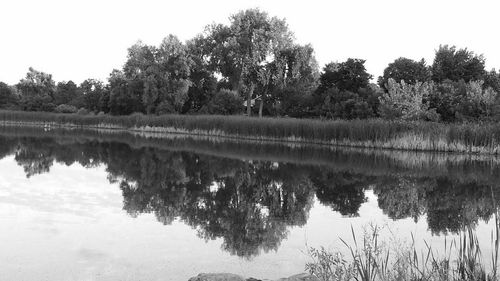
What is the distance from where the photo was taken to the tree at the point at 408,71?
40.2 metres

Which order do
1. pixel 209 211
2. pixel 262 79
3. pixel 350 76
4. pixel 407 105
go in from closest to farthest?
Answer: pixel 209 211
pixel 407 105
pixel 350 76
pixel 262 79

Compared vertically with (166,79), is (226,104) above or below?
below

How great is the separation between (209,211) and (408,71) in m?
35.3

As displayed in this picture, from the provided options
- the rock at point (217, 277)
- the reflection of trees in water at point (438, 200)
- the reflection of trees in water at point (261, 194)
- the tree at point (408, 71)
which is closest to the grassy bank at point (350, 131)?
the reflection of trees in water at point (261, 194)

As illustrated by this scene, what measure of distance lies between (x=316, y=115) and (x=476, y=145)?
18169 mm

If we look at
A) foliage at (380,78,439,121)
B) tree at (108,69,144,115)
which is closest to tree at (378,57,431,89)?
foliage at (380,78,439,121)

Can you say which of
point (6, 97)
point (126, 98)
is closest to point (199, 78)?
point (126, 98)

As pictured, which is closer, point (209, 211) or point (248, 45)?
point (209, 211)

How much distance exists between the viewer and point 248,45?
1916 inches

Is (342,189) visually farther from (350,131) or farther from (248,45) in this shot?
(248,45)

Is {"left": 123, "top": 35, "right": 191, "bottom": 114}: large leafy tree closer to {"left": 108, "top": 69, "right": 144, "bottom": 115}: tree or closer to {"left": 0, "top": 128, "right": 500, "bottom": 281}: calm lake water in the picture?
{"left": 108, "top": 69, "right": 144, "bottom": 115}: tree

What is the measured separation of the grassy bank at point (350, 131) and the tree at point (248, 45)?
10.4m

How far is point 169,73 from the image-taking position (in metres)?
49.6

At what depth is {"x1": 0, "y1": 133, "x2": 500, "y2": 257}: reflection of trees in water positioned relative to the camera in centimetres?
841
